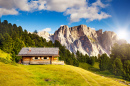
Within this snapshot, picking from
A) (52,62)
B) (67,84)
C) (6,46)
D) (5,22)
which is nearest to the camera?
(67,84)

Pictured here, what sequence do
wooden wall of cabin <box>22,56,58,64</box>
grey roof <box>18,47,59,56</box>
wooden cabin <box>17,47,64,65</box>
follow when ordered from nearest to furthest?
wooden cabin <box>17,47,64,65</box>
wooden wall of cabin <box>22,56,58,64</box>
grey roof <box>18,47,59,56</box>

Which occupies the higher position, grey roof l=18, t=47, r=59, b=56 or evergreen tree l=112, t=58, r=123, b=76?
grey roof l=18, t=47, r=59, b=56

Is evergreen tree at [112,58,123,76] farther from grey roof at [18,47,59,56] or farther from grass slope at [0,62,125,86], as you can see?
grey roof at [18,47,59,56]

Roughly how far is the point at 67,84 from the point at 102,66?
216 ft

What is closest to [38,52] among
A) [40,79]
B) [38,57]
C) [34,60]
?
[38,57]

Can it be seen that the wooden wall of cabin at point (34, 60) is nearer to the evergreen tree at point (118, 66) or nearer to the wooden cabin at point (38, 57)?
the wooden cabin at point (38, 57)

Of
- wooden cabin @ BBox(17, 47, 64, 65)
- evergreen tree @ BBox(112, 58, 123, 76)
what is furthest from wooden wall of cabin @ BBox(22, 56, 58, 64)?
evergreen tree @ BBox(112, 58, 123, 76)

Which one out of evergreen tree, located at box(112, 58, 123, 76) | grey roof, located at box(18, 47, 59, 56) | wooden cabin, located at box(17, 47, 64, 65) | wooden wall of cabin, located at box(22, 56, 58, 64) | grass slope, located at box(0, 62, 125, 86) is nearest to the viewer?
grass slope, located at box(0, 62, 125, 86)

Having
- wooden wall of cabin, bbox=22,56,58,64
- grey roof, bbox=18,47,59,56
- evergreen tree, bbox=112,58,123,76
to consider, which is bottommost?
evergreen tree, bbox=112,58,123,76

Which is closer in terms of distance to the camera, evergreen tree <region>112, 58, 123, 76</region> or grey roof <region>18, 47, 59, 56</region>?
grey roof <region>18, 47, 59, 56</region>

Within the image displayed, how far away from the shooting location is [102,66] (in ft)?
254

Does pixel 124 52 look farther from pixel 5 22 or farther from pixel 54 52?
pixel 5 22

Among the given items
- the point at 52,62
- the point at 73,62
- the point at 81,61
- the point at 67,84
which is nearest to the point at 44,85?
the point at 67,84

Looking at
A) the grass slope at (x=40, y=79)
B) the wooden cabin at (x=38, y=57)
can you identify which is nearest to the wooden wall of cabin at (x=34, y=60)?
the wooden cabin at (x=38, y=57)
